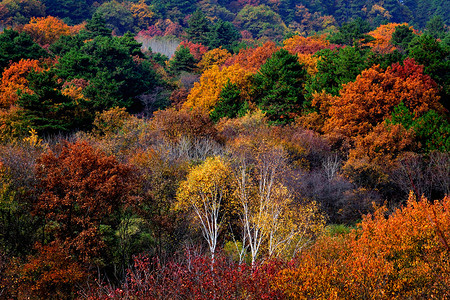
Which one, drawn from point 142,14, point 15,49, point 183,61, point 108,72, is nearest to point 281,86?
point 108,72

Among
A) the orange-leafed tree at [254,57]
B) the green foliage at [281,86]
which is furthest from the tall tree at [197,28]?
the green foliage at [281,86]

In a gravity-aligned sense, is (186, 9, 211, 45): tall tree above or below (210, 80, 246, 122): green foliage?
above

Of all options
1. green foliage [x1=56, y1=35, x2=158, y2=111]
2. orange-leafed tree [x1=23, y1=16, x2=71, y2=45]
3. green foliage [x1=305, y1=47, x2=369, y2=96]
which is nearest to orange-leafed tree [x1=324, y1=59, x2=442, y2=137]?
green foliage [x1=305, y1=47, x2=369, y2=96]

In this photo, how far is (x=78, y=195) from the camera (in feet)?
59.0

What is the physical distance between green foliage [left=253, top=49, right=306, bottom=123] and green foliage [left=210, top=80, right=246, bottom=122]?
2827 mm

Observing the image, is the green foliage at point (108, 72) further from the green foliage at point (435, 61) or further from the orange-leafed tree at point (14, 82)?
the green foliage at point (435, 61)

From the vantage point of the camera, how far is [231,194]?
22.7m

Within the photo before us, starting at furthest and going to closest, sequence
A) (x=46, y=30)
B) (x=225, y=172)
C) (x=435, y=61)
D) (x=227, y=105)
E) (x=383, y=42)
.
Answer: (x=46, y=30)
(x=383, y=42)
(x=227, y=105)
(x=435, y=61)
(x=225, y=172)

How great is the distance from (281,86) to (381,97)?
11714 mm

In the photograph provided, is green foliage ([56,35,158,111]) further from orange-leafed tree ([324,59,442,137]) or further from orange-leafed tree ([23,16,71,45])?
orange-leafed tree ([324,59,442,137])

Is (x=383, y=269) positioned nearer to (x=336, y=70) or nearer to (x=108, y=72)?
(x=336, y=70)

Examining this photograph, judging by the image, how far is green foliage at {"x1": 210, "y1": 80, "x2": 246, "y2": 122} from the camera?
42.4 metres

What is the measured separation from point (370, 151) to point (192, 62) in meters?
35.4

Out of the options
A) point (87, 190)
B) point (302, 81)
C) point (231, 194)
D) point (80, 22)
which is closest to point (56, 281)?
point (87, 190)
